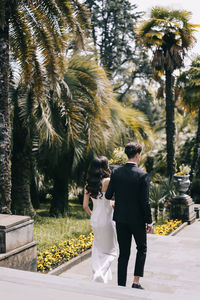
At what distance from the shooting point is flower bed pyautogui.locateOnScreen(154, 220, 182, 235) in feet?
33.5

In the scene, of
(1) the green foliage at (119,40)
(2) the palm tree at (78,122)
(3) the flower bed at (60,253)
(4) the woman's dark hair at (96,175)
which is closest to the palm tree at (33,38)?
(3) the flower bed at (60,253)

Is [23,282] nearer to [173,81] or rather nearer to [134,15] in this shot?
[173,81]

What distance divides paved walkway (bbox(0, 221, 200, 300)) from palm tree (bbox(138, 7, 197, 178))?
29.3ft

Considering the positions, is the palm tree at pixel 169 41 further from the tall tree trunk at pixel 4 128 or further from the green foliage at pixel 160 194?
the tall tree trunk at pixel 4 128

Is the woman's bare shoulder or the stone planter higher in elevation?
the woman's bare shoulder

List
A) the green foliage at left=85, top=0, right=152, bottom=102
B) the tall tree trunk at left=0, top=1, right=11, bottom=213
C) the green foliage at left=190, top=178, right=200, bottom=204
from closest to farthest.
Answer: the tall tree trunk at left=0, top=1, right=11, bottom=213 < the green foliage at left=190, top=178, right=200, bottom=204 < the green foliage at left=85, top=0, right=152, bottom=102

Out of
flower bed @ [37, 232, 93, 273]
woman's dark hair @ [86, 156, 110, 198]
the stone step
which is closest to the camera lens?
the stone step

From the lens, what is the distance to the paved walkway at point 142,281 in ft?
13.0

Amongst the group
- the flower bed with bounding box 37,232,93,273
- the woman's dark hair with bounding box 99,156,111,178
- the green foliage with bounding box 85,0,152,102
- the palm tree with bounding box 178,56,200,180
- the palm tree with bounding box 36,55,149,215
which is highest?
the green foliage with bounding box 85,0,152,102

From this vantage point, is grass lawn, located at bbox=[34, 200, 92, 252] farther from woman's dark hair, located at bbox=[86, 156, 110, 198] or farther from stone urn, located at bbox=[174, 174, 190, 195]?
woman's dark hair, located at bbox=[86, 156, 110, 198]

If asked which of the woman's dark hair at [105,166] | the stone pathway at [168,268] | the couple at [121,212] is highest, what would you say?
the woman's dark hair at [105,166]

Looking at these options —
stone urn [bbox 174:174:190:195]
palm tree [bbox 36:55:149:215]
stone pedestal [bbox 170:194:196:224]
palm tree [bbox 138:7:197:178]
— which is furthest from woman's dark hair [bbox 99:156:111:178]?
palm tree [bbox 138:7:197:178]

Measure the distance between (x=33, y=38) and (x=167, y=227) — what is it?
5.83 metres

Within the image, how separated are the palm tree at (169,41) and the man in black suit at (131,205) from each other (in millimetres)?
12164
